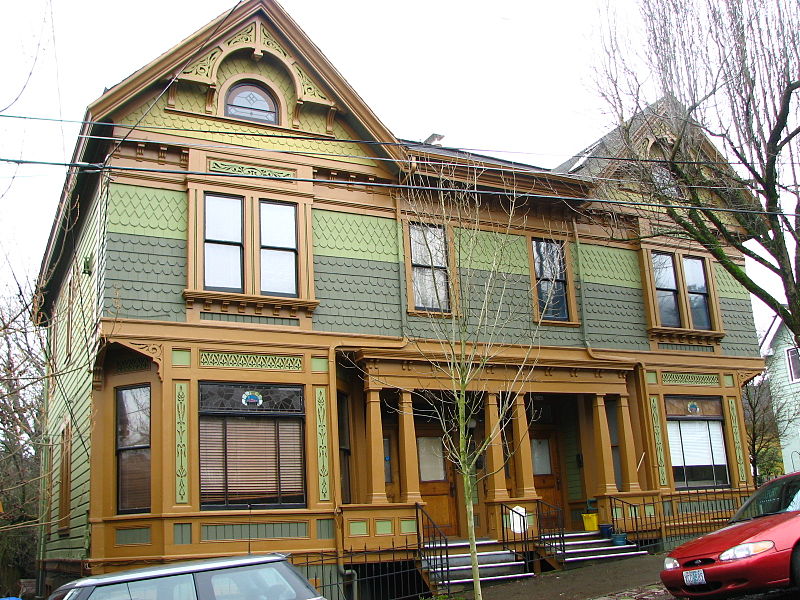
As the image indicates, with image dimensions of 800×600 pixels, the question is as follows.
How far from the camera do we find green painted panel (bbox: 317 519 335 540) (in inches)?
563

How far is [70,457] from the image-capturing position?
671 inches

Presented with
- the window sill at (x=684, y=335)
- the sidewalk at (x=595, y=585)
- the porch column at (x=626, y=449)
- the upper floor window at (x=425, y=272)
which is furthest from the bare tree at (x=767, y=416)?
the upper floor window at (x=425, y=272)

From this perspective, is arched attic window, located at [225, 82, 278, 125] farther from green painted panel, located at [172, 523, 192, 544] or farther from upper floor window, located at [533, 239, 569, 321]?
green painted panel, located at [172, 523, 192, 544]

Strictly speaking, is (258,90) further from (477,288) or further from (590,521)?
(590,521)

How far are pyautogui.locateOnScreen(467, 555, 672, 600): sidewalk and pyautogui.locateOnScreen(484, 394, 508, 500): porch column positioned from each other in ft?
6.09

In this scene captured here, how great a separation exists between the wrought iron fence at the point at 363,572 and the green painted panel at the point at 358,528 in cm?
33

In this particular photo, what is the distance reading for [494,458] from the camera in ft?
53.1

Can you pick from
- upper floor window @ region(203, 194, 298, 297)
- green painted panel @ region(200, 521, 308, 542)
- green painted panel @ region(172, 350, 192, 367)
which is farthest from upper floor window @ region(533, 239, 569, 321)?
green painted panel @ region(172, 350, 192, 367)

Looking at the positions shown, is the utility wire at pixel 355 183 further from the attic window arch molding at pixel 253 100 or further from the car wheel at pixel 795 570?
the car wheel at pixel 795 570

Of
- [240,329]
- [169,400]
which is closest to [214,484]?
[169,400]

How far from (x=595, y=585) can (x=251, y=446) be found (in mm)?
6166

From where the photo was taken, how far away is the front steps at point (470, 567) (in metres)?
13.9

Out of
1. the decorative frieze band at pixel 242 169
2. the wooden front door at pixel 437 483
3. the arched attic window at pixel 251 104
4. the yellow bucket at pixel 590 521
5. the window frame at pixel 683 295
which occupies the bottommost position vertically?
the yellow bucket at pixel 590 521

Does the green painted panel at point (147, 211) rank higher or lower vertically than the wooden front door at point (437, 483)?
higher
